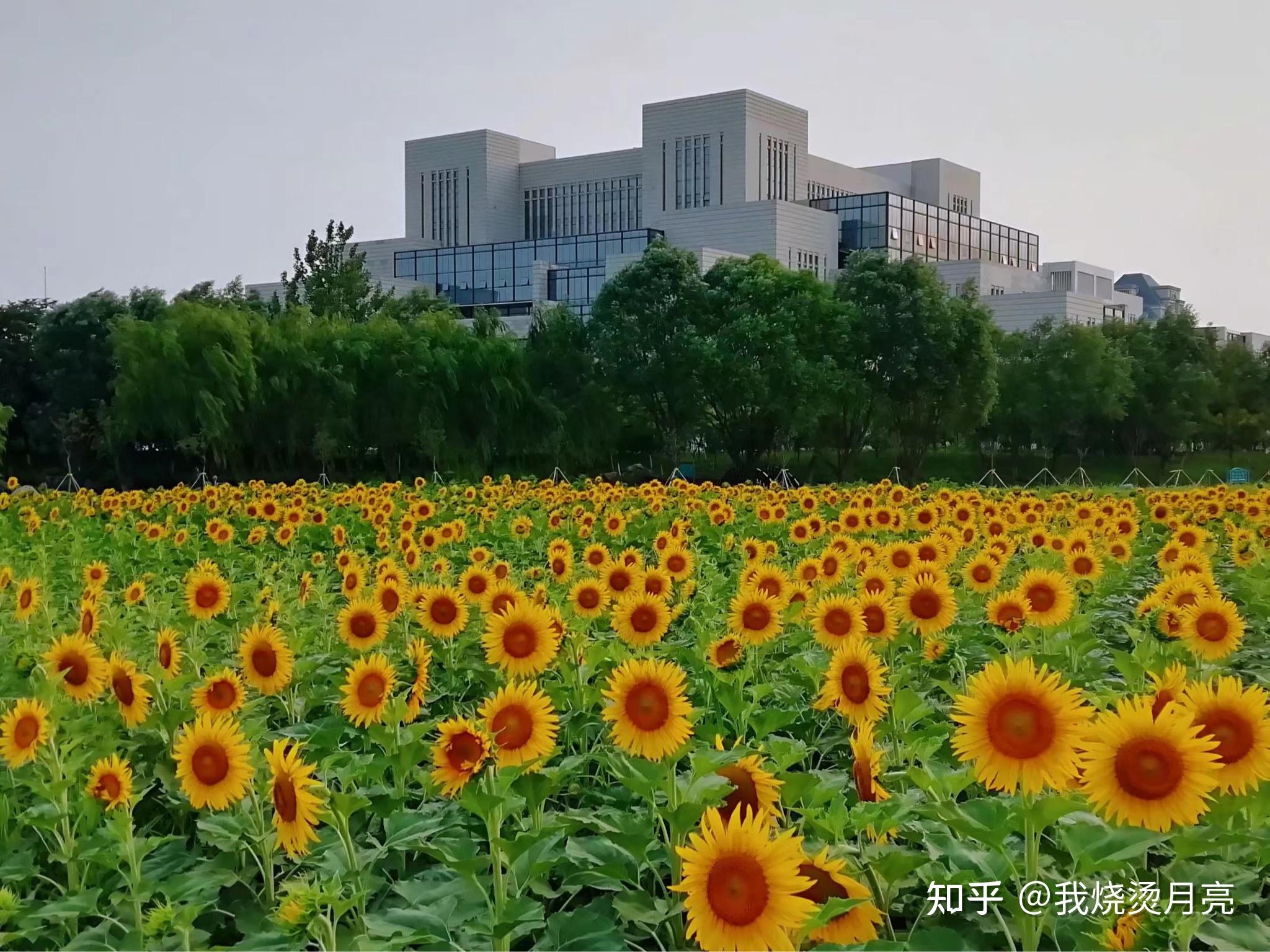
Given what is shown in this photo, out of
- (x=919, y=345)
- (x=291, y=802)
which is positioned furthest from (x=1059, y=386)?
(x=291, y=802)

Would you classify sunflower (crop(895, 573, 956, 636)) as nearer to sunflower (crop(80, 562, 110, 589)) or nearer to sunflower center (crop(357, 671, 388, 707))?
sunflower center (crop(357, 671, 388, 707))

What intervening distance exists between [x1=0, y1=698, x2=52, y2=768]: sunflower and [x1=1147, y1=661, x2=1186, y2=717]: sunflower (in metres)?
2.41

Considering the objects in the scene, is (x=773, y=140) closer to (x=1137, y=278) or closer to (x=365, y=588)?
(x=1137, y=278)

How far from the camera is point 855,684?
2832 mm

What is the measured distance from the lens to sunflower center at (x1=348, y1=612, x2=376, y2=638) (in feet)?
12.5

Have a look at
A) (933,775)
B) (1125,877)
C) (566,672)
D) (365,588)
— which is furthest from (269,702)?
(1125,877)

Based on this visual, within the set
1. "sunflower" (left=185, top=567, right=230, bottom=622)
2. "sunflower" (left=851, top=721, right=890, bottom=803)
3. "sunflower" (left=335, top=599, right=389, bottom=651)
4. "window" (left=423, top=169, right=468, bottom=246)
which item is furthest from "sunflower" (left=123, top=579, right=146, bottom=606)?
"window" (left=423, top=169, right=468, bottom=246)

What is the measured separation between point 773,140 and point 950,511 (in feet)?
210

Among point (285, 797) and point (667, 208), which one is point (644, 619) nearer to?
point (285, 797)

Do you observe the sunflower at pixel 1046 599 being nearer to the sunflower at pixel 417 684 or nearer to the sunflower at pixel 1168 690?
the sunflower at pixel 1168 690

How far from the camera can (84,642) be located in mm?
3357

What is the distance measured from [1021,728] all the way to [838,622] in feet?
5.03

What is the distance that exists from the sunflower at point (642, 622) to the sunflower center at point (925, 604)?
2.58ft

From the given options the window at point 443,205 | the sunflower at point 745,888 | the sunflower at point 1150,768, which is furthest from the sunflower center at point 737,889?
the window at point 443,205
